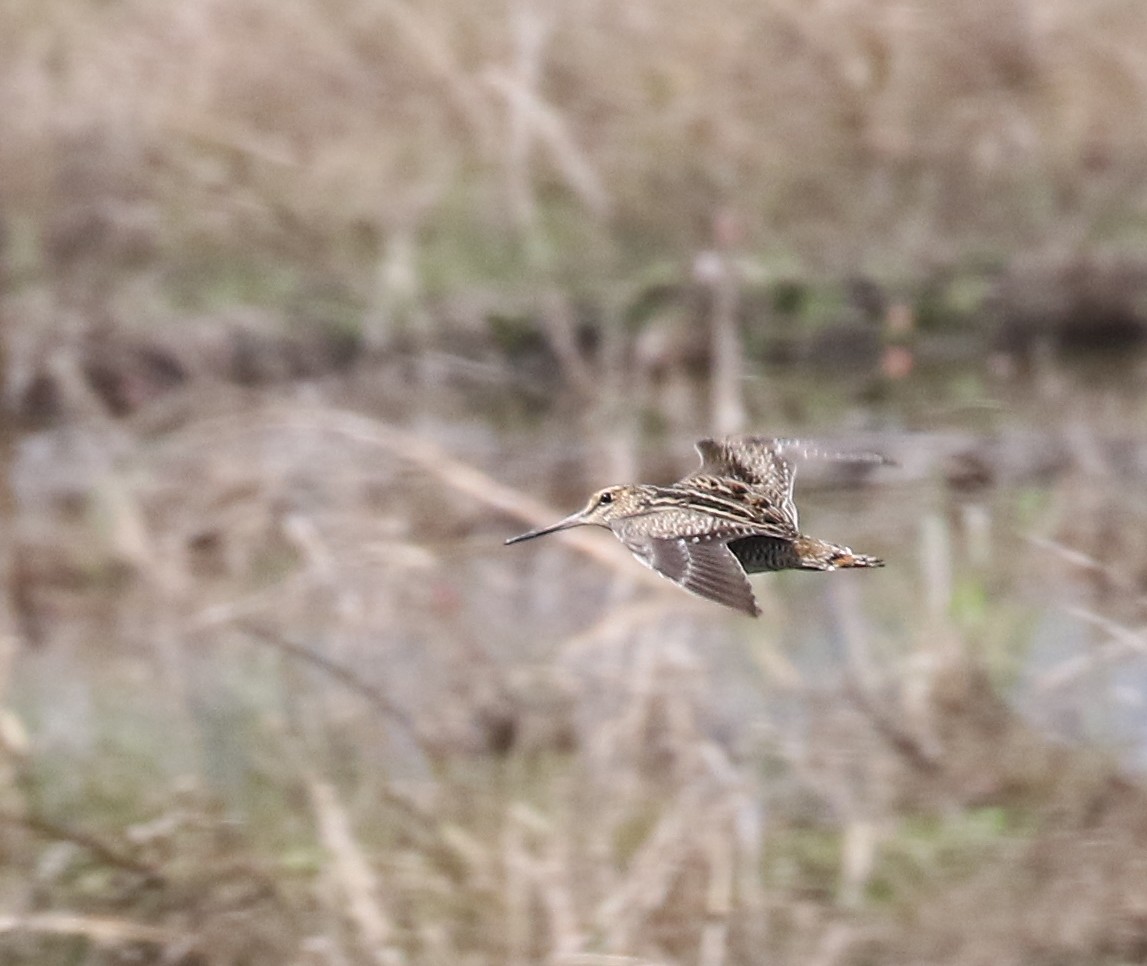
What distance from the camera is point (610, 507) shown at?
259 centimetres

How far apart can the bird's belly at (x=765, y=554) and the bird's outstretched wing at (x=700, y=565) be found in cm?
16

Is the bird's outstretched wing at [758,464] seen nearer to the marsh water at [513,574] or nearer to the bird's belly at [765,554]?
the bird's belly at [765,554]

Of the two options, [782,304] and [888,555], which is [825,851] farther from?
[782,304]

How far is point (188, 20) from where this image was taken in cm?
672

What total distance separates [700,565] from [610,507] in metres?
0.34

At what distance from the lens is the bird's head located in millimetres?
2539

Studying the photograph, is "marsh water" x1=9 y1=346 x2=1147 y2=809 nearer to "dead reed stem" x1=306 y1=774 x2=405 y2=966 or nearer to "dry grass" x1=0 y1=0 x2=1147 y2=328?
"dead reed stem" x1=306 y1=774 x2=405 y2=966

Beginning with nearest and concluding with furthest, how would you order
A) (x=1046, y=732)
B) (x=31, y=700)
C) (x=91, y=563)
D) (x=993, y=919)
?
Answer: (x=993, y=919), (x=1046, y=732), (x=31, y=700), (x=91, y=563)

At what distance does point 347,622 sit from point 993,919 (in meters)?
1.63

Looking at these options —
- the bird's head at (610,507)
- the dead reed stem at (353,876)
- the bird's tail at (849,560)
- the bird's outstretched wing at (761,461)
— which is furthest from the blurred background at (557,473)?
the bird's tail at (849,560)

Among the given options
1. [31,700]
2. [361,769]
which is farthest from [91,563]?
[361,769]

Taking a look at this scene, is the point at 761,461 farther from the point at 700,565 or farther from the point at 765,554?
the point at 700,565

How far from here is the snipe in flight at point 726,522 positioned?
2.26 meters

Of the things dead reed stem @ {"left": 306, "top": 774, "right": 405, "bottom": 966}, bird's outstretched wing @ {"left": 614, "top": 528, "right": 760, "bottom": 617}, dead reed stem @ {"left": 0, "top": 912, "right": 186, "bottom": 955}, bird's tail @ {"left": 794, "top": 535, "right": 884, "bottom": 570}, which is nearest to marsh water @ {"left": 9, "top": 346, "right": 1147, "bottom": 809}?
dead reed stem @ {"left": 306, "top": 774, "right": 405, "bottom": 966}
